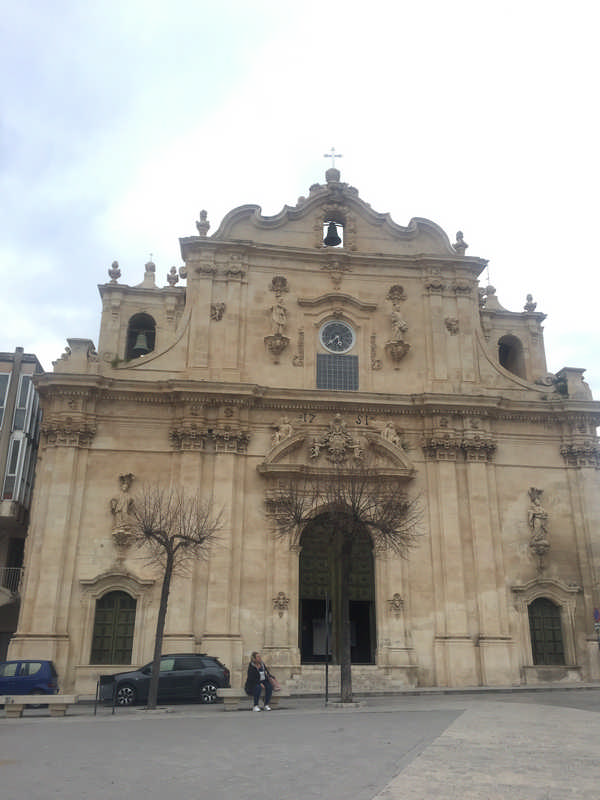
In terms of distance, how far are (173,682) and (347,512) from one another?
691cm

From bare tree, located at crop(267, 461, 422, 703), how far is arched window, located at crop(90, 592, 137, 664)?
6.07 meters

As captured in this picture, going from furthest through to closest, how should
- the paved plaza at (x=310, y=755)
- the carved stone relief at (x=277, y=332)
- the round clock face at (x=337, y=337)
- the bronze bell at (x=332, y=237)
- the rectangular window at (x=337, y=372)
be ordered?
the bronze bell at (x=332, y=237) → the round clock face at (x=337, y=337) → the rectangular window at (x=337, y=372) → the carved stone relief at (x=277, y=332) → the paved plaza at (x=310, y=755)

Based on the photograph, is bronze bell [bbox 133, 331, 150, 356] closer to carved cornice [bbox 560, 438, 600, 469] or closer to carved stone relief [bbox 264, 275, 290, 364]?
carved stone relief [bbox 264, 275, 290, 364]

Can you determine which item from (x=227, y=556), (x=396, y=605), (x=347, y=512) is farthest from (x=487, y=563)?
(x=227, y=556)

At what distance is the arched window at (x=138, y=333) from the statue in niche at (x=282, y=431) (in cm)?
714

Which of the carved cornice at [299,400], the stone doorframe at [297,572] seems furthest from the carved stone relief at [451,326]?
the stone doorframe at [297,572]

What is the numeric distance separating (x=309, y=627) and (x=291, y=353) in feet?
35.7

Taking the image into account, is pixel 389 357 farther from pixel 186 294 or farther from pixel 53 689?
pixel 53 689

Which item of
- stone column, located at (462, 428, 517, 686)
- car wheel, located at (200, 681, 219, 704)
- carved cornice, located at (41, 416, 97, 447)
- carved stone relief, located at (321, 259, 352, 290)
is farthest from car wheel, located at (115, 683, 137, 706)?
carved stone relief, located at (321, 259, 352, 290)

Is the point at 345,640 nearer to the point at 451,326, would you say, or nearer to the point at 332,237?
the point at 451,326

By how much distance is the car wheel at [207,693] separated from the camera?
20.8 m

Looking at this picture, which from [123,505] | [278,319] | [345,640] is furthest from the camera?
[278,319]

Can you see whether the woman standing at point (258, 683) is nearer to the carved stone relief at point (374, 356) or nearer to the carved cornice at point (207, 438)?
the carved cornice at point (207, 438)

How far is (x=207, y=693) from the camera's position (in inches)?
820
